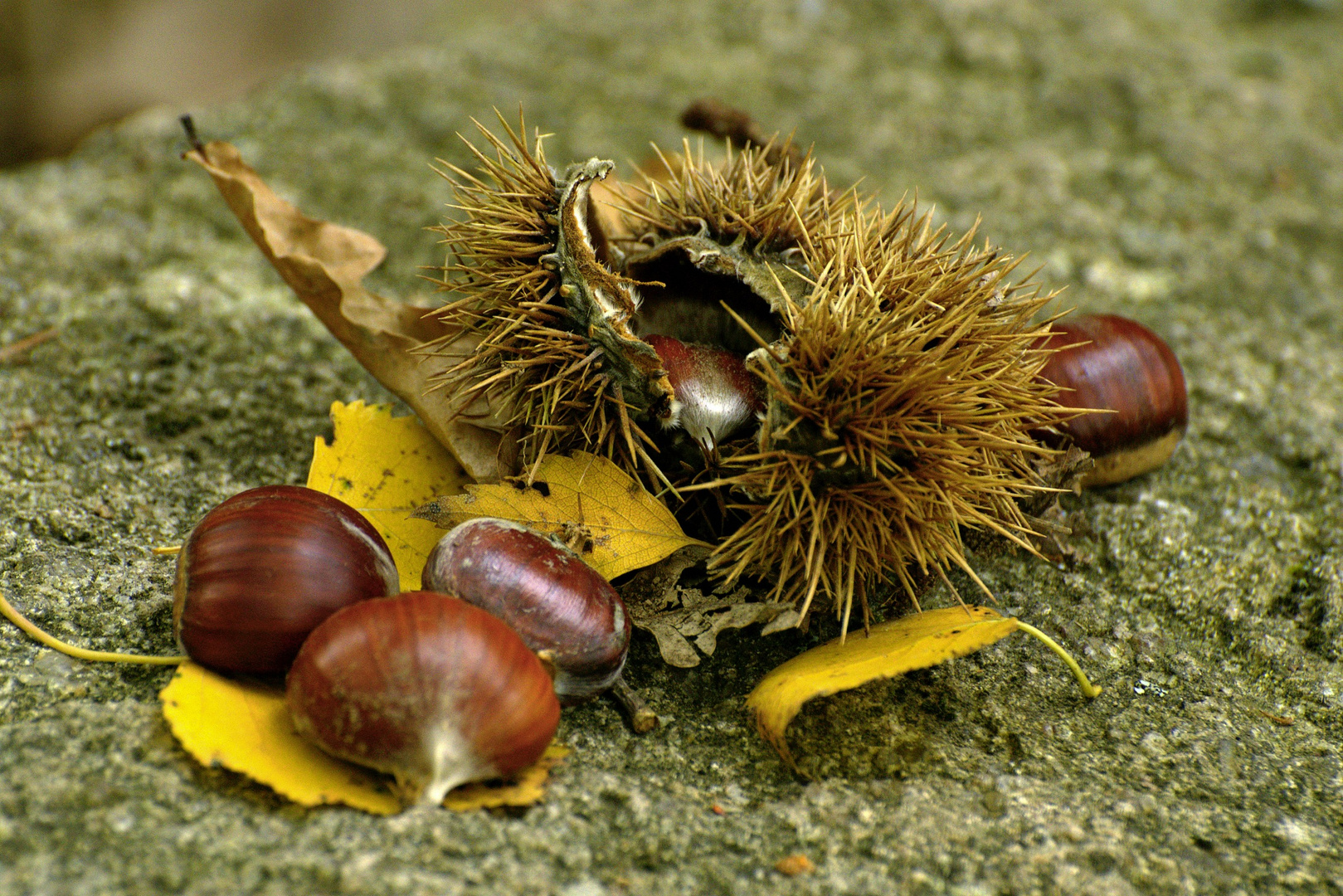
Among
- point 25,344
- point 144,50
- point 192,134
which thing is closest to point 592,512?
point 192,134

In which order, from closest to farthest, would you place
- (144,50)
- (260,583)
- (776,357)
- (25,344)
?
(260,583)
(776,357)
(25,344)
(144,50)

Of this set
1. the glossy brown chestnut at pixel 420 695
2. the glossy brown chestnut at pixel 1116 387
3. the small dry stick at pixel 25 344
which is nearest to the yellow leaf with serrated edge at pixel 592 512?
the glossy brown chestnut at pixel 420 695

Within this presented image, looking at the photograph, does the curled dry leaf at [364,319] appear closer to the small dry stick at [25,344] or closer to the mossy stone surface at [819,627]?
the mossy stone surface at [819,627]

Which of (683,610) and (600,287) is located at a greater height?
(600,287)

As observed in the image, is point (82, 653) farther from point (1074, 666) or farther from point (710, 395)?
point (1074, 666)

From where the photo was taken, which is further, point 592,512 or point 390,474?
point 390,474

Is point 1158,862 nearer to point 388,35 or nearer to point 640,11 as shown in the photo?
point 640,11
